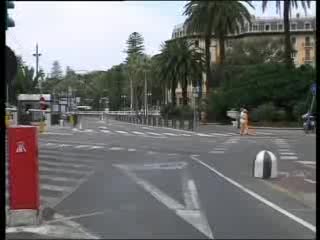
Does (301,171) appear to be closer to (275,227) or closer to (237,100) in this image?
(275,227)

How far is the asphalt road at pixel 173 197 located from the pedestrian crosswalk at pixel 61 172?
0.02 meters

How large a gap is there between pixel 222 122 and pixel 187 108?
1281 cm

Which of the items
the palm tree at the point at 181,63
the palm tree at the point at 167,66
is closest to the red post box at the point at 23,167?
the palm tree at the point at 181,63

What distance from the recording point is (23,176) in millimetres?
9359

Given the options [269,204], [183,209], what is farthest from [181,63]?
[183,209]

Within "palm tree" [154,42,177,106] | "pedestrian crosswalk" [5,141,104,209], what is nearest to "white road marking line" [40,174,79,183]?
"pedestrian crosswalk" [5,141,104,209]

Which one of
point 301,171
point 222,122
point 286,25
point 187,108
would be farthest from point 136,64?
point 301,171

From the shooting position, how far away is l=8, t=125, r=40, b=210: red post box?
920 centimetres

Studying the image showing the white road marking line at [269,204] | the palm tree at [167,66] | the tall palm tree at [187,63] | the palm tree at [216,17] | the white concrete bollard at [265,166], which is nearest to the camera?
the white road marking line at [269,204]

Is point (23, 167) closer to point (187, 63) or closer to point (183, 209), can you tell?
point (183, 209)

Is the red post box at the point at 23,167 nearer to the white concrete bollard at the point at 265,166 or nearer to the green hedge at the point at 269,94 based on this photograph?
the white concrete bollard at the point at 265,166

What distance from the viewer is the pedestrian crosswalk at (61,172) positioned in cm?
1326

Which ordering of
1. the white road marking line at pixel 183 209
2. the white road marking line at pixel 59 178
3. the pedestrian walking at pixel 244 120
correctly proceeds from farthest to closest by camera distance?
the pedestrian walking at pixel 244 120, the white road marking line at pixel 59 178, the white road marking line at pixel 183 209

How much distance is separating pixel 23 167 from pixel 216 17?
58020 millimetres
